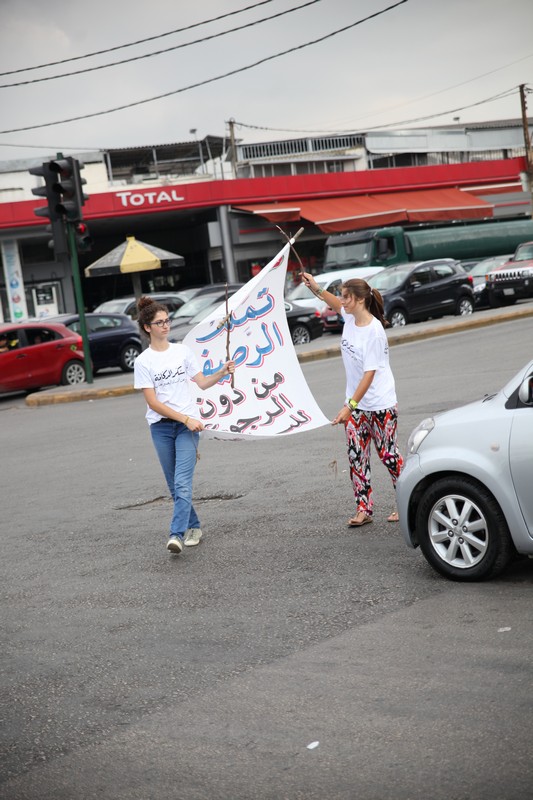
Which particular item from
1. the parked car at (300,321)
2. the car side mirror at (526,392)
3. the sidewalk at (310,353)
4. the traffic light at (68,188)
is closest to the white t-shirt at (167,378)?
the car side mirror at (526,392)

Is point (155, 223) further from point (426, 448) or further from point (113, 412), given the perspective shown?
point (426, 448)

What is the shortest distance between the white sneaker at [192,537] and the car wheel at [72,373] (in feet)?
48.9

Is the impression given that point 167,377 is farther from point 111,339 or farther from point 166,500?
point 111,339

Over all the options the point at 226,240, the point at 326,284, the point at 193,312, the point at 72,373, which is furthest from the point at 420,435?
the point at 226,240

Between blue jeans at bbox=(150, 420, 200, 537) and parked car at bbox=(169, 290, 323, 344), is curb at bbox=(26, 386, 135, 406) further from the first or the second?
blue jeans at bbox=(150, 420, 200, 537)

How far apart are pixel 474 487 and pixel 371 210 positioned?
41.6 m

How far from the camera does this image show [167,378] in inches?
292

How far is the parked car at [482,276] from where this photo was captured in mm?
31938

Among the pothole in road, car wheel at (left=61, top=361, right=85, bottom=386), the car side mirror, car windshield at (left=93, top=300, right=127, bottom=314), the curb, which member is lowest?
the pothole in road

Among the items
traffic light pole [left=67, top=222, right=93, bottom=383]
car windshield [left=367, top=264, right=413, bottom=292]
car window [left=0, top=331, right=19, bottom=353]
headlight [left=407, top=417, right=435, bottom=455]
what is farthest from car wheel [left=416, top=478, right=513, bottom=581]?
car windshield [left=367, top=264, right=413, bottom=292]

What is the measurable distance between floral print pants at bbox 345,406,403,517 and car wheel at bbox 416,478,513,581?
130 cm

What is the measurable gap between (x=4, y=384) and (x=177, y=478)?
14.7m

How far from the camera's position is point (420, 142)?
203 ft

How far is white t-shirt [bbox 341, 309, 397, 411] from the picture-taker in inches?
291
